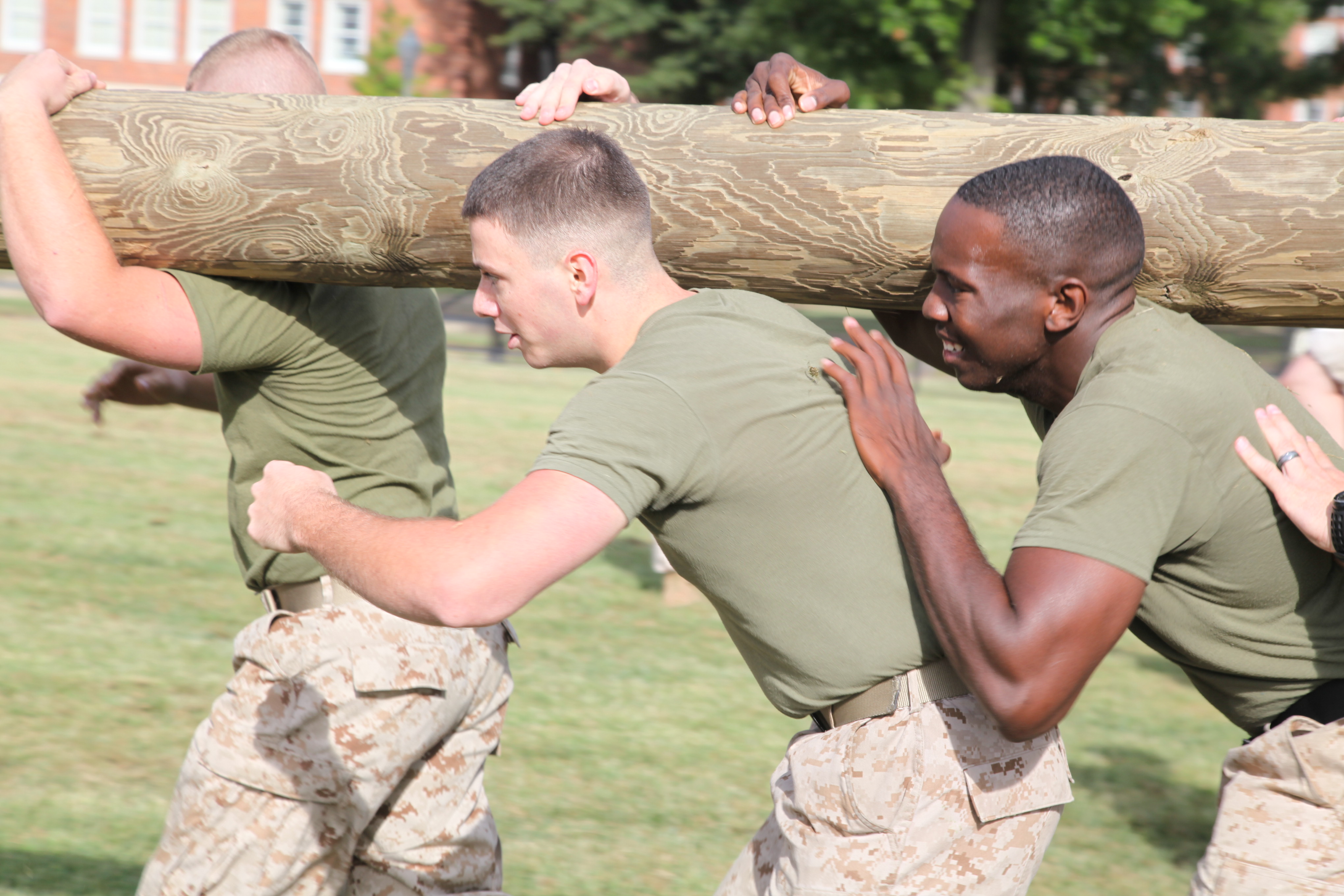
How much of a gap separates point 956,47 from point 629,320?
23838mm

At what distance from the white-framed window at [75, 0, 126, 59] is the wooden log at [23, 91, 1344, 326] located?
33.5 m

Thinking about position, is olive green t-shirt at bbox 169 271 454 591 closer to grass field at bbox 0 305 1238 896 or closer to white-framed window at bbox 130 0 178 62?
grass field at bbox 0 305 1238 896

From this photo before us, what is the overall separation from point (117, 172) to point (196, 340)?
422mm

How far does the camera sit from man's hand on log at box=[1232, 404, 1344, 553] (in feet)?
7.67

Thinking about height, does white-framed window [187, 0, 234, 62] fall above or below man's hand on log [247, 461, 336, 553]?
below

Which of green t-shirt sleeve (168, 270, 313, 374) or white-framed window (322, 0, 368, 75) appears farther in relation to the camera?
white-framed window (322, 0, 368, 75)

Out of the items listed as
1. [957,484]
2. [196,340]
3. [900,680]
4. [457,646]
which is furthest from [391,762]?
[957,484]

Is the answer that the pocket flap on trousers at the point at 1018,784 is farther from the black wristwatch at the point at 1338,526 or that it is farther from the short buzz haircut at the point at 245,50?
the short buzz haircut at the point at 245,50

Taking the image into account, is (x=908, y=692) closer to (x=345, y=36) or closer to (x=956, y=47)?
(x=956, y=47)

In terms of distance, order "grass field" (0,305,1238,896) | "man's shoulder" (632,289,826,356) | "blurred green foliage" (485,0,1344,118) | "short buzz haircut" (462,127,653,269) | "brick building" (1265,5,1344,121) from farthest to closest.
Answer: "brick building" (1265,5,1344,121), "blurred green foliage" (485,0,1344,118), "grass field" (0,305,1238,896), "short buzz haircut" (462,127,653,269), "man's shoulder" (632,289,826,356)

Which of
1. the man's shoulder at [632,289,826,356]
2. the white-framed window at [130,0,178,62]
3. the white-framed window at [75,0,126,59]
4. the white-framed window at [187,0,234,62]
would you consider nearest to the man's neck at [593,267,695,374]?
the man's shoulder at [632,289,826,356]

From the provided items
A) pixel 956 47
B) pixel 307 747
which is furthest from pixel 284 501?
pixel 956 47

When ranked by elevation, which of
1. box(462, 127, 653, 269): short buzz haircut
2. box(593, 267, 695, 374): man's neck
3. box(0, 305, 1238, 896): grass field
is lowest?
box(0, 305, 1238, 896): grass field

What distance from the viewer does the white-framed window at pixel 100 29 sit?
3259 centimetres
